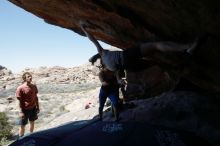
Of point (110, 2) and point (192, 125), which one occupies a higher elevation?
point (110, 2)

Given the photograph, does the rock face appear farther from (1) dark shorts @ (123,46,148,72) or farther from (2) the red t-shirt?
(2) the red t-shirt

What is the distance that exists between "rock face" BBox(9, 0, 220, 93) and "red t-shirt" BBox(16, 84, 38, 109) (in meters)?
2.79

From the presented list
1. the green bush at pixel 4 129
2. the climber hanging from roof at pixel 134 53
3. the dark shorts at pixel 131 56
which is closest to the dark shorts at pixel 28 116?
the climber hanging from roof at pixel 134 53

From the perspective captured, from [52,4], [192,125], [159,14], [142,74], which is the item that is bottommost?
[192,125]

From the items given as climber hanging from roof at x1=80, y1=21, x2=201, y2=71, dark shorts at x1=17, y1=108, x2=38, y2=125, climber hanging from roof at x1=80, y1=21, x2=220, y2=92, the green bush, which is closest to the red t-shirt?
dark shorts at x1=17, y1=108, x2=38, y2=125

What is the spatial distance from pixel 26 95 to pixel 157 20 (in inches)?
278

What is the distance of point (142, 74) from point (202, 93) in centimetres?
600

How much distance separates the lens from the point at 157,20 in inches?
331

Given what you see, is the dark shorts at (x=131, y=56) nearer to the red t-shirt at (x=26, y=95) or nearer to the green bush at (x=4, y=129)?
the red t-shirt at (x=26, y=95)

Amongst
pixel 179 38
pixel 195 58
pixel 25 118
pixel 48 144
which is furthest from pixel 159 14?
pixel 25 118

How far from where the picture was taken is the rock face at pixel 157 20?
7228 mm

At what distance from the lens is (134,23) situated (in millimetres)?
9633

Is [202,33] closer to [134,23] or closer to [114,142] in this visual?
[134,23]

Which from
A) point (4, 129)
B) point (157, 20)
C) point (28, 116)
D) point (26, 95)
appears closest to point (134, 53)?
point (157, 20)
